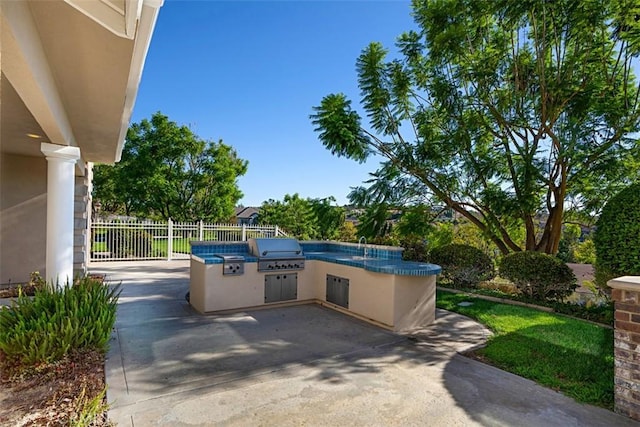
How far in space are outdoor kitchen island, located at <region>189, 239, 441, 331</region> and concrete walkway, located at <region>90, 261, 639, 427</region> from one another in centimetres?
35

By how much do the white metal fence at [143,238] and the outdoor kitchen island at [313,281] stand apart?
6.59m

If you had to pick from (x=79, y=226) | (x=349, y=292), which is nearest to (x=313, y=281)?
(x=349, y=292)

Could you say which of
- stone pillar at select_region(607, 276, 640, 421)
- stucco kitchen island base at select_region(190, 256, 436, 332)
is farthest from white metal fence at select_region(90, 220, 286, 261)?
stone pillar at select_region(607, 276, 640, 421)

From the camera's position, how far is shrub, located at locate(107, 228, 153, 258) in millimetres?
13156

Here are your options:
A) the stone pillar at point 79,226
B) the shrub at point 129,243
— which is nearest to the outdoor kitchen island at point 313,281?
the stone pillar at point 79,226

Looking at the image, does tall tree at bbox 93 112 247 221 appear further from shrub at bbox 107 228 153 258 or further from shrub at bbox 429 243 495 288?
shrub at bbox 429 243 495 288

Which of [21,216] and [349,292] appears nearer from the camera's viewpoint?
[349,292]

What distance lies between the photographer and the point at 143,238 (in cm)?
1362

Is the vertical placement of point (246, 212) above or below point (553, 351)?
above

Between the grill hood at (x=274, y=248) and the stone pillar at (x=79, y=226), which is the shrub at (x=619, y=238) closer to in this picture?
the grill hood at (x=274, y=248)

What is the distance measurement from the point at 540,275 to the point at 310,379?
5942 mm

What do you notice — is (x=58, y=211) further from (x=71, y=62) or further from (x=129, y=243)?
(x=129, y=243)

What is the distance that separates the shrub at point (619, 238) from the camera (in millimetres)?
5516

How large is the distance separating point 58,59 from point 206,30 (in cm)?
549
